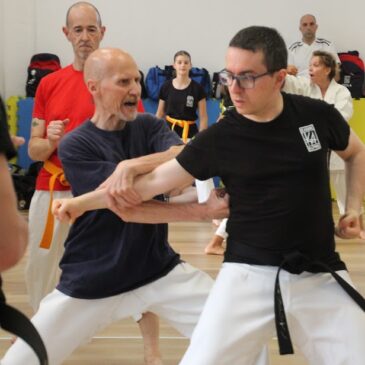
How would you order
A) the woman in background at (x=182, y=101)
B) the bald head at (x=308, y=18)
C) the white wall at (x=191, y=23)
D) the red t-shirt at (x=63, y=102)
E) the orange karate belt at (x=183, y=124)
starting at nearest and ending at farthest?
the red t-shirt at (x=63, y=102), the orange karate belt at (x=183, y=124), the woman in background at (x=182, y=101), the bald head at (x=308, y=18), the white wall at (x=191, y=23)

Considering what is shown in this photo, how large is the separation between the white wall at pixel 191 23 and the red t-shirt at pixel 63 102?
605cm

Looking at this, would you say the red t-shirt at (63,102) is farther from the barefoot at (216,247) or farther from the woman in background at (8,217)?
the barefoot at (216,247)

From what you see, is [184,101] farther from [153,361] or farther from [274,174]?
[274,174]

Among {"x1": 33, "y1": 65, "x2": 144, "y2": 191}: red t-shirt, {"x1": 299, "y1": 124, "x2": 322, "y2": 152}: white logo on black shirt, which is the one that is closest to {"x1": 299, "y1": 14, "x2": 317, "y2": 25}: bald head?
{"x1": 33, "y1": 65, "x2": 144, "y2": 191}: red t-shirt

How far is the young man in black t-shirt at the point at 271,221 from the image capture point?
204 cm

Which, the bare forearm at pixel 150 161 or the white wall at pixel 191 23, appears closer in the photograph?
the bare forearm at pixel 150 161

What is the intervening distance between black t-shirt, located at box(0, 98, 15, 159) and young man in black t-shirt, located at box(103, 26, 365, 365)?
3.10 ft

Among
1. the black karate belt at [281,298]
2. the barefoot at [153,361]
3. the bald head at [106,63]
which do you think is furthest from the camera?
the barefoot at [153,361]

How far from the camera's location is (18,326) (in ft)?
4.85

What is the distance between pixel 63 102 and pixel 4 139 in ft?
7.10

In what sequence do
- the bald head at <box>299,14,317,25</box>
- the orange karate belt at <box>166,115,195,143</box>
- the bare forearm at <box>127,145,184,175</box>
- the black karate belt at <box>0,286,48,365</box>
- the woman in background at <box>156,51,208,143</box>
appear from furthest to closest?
the bald head at <box>299,14,317,25</box> < the woman in background at <box>156,51,208,143</box> < the orange karate belt at <box>166,115,195,143</box> < the bare forearm at <box>127,145,184,175</box> < the black karate belt at <box>0,286,48,365</box>

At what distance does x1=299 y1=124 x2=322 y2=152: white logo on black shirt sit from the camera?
2078 mm

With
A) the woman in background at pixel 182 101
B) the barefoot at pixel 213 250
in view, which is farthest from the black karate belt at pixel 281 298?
the woman in background at pixel 182 101

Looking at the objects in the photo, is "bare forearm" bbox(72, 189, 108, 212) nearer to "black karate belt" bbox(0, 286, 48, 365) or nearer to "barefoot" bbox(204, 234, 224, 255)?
"black karate belt" bbox(0, 286, 48, 365)
